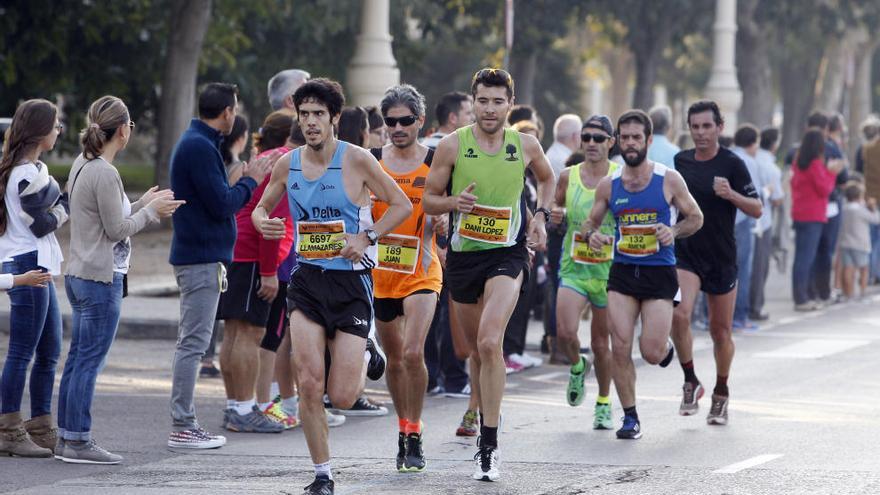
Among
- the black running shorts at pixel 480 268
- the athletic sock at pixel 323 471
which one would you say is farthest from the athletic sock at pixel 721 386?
the athletic sock at pixel 323 471

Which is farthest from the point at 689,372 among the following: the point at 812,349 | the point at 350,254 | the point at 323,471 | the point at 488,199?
the point at 812,349

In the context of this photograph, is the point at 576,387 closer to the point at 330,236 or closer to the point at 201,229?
the point at 201,229

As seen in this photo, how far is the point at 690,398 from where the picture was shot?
10.8 metres

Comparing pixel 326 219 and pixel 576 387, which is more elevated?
pixel 326 219

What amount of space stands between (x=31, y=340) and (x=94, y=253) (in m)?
0.62

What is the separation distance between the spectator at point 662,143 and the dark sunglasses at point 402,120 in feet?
17.0

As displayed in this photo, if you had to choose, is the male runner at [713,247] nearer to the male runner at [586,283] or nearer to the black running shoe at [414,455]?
the male runner at [586,283]

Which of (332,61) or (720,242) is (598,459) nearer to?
(720,242)

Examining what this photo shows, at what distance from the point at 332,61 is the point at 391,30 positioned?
A: 1.38 m

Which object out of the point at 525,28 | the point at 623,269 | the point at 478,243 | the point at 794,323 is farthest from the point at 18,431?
the point at 525,28

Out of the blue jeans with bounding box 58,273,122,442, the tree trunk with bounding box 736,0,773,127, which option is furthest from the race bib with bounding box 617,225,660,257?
the tree trunk with bounding box 736,0,773,127

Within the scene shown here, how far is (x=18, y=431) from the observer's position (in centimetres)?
906

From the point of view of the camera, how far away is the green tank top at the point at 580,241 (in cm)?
1089

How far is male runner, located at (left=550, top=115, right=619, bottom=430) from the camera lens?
1074cm
